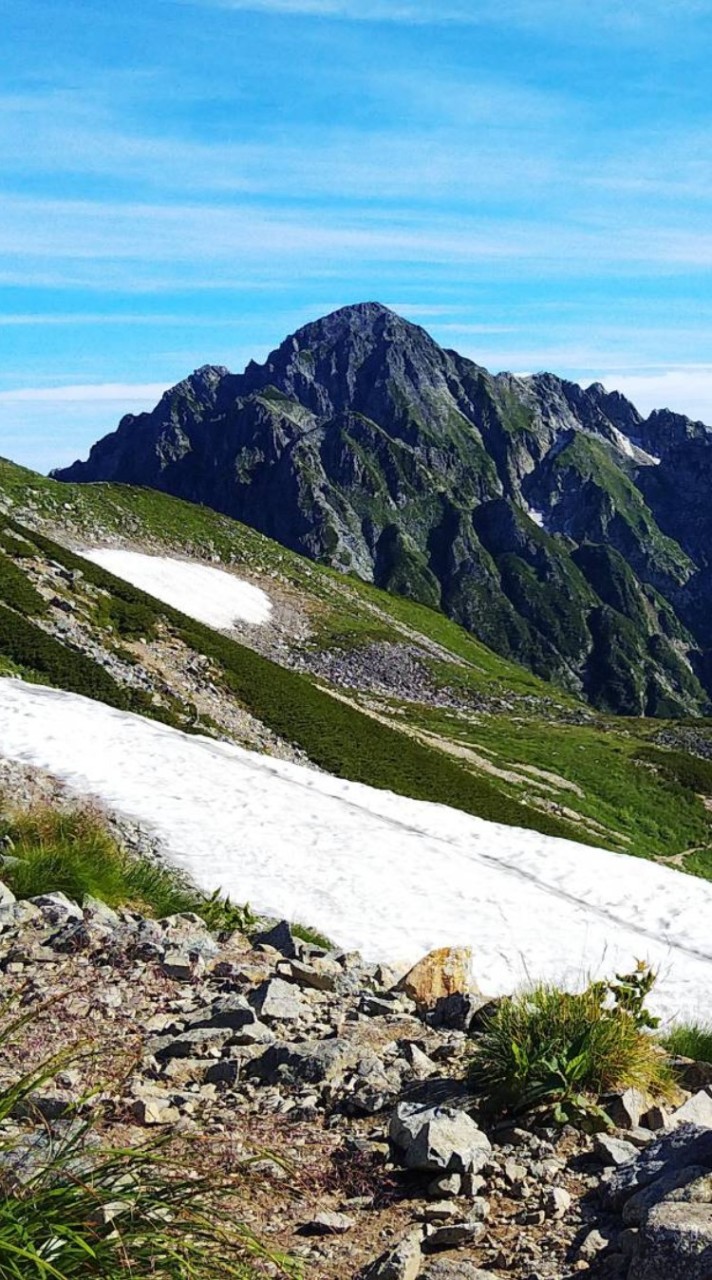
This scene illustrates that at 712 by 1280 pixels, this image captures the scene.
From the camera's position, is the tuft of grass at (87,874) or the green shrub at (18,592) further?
the green shrub at (18,592)

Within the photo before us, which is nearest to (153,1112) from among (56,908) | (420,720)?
(56,908)

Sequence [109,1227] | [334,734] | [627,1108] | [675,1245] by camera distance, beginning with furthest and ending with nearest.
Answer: [334,734] → [627,1108] → [675,1245] → [109,1227]

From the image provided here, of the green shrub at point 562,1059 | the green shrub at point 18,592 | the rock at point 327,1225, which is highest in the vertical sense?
the green shrub at point 18,592

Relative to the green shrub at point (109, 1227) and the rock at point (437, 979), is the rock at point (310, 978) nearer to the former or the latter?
the rock at point (437, 979)

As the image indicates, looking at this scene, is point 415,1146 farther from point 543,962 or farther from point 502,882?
point 502,882

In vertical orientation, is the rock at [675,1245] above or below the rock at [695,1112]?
above

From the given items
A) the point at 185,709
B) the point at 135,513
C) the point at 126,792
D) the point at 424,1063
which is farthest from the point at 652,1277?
the point at 135,513

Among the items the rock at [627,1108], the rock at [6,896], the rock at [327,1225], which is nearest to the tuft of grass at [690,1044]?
the rock at [627,1108]

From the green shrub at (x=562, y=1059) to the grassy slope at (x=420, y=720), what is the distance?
31.6 meters

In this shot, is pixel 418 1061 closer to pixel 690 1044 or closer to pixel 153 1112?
pixel 153 1112

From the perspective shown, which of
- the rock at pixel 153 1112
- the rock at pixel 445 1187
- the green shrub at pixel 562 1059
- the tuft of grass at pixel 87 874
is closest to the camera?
the rock at pixel 445 1187

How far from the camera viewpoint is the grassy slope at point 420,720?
141 ft

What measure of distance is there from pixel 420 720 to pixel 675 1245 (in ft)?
213

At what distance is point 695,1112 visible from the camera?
681cm
